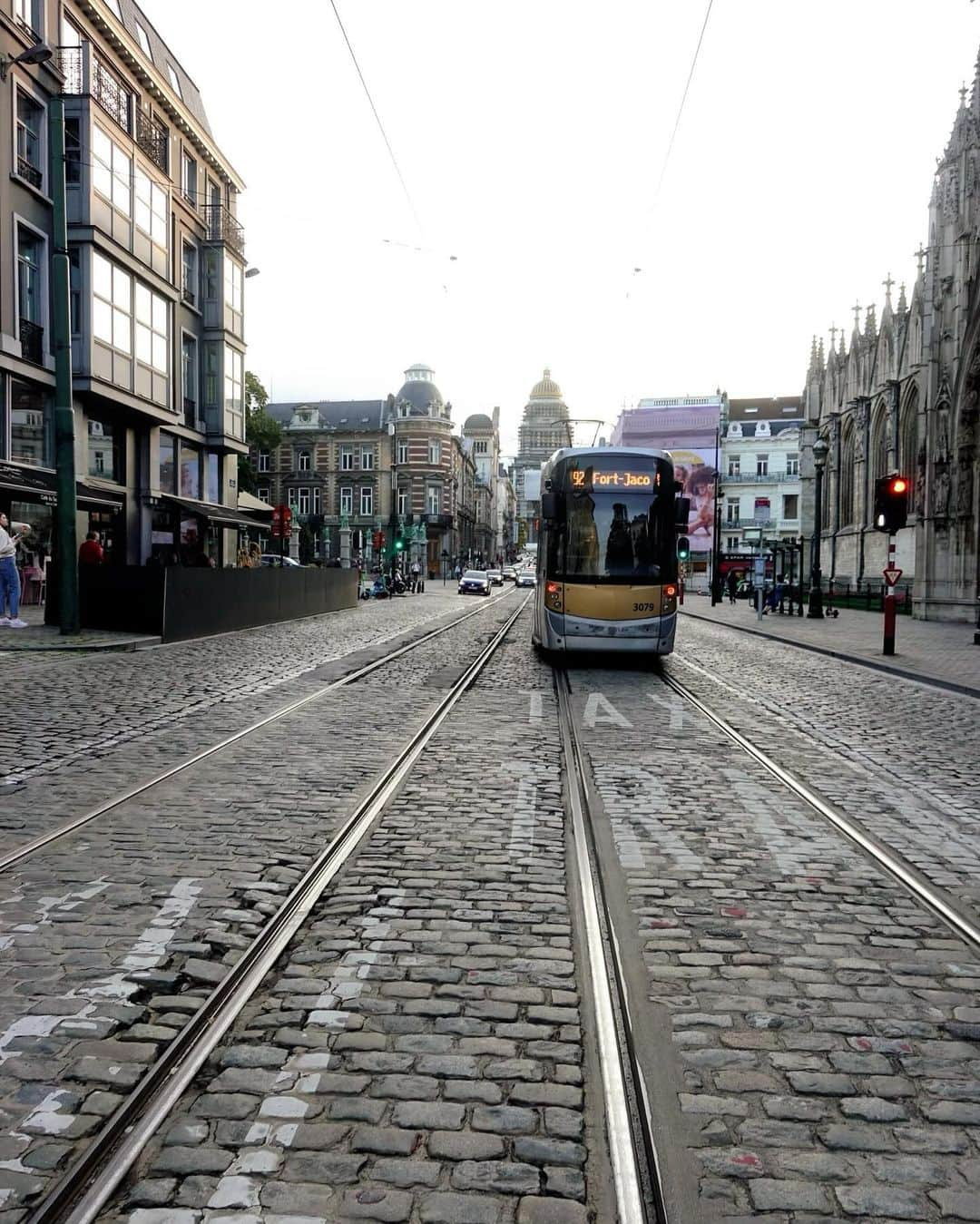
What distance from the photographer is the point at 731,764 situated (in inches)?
308

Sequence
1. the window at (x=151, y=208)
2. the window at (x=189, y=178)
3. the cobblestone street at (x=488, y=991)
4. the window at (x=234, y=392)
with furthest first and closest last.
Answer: the window at (x=234, y=392)
the window at (x=189, y=178)
the window at (x=151, y=208)
the cobblestone street at (x=488, y=991)

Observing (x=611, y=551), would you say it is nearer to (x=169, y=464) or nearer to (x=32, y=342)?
(x=32, y=342)

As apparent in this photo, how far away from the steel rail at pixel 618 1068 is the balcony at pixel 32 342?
74.4ft

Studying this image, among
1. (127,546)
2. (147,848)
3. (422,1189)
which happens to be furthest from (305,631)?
(422,1189)

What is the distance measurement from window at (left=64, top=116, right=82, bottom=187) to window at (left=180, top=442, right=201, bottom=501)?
32.1 feet

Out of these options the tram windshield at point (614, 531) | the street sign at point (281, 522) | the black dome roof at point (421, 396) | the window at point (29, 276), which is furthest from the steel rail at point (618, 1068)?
the black dome roof at point (421, 396)

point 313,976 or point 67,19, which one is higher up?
point 67,19

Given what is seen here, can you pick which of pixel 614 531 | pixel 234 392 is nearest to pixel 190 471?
pixel 234 392

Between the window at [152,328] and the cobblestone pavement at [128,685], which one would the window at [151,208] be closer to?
the window at [152,328]

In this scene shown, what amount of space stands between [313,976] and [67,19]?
27854mm

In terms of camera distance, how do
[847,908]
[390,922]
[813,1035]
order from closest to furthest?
[813,1035]
[390,922]
[847,908]

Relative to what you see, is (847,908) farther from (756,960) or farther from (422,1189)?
(422,1189)

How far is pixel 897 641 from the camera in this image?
22375 millimetres

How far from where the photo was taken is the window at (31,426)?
23623 mm
